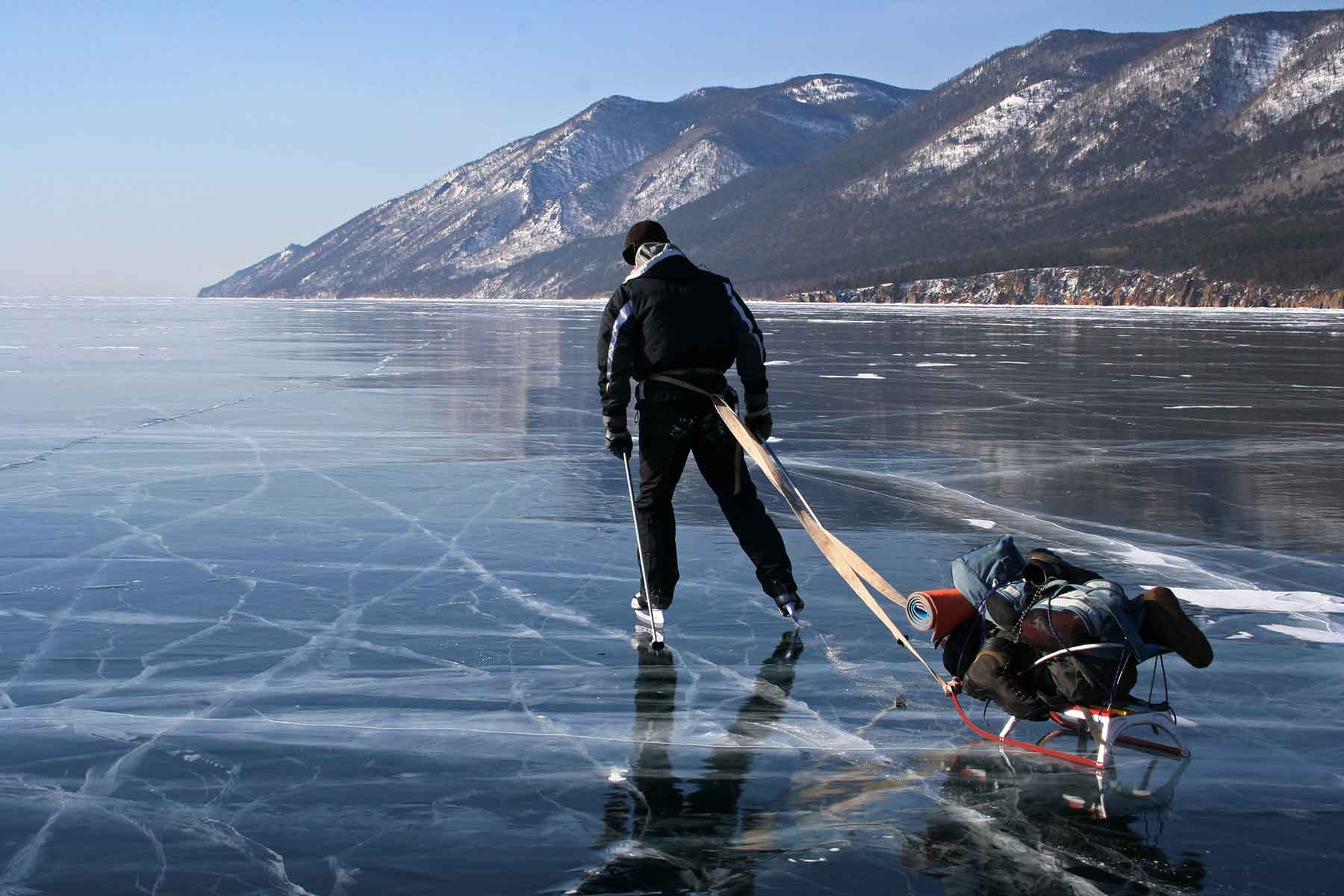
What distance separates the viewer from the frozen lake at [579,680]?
3.80m

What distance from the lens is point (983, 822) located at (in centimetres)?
403

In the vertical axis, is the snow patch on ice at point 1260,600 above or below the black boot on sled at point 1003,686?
below

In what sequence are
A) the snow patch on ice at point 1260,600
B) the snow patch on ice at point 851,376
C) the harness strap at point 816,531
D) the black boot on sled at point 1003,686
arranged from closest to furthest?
the black boot on sled at point 1003,686 → the harness strap at point 816,531 → the snow patch on ice at point 1260,600 → the snow patch on ice at point 851,376

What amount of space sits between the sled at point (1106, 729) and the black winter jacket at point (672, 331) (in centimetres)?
218

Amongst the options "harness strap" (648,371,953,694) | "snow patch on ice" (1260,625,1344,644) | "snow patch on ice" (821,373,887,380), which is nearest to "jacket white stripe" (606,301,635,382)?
"harness strap" (648,371,953,694)

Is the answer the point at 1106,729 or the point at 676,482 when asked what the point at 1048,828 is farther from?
the point at 676,482

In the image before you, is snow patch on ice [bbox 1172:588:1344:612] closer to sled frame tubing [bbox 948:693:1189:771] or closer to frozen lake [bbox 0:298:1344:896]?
frozen lake [bbox 0:298:1344:896]

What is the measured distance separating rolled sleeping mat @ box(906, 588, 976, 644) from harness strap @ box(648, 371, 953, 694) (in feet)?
0.71

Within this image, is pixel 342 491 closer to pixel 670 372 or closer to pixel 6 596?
pixel 6 596

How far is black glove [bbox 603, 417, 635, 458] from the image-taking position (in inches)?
255

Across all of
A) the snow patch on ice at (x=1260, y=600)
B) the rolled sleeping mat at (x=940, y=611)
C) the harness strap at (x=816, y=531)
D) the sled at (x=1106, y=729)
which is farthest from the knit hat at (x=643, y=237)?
the snow patch on ice at (x=1260, y=600)

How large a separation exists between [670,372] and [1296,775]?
3.09 metres

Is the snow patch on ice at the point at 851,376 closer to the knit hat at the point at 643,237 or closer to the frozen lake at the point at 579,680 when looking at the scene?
the frozen lake at the point at 579,680

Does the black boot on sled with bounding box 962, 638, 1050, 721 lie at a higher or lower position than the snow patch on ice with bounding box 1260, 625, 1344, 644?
higher
